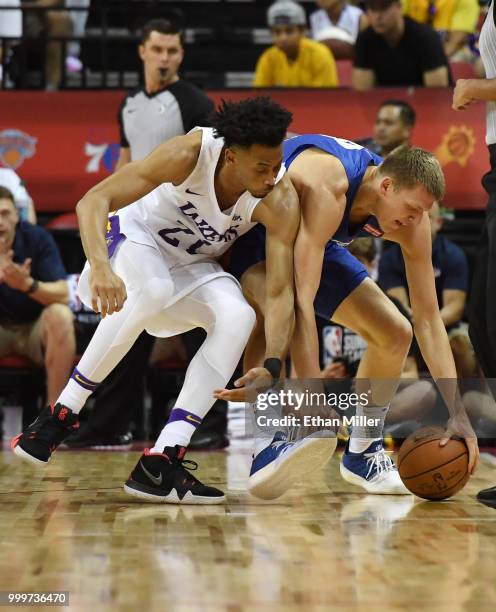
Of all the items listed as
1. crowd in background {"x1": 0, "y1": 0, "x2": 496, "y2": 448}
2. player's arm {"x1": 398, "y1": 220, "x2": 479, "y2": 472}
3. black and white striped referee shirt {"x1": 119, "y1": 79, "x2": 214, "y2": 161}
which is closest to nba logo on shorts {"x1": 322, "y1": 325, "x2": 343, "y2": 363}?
crowd in background {"x1": 0, "y1": 0, "x2": 496, "y2": 448}

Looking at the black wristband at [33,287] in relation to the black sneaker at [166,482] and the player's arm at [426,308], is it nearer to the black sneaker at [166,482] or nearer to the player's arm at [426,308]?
the black sneaker at [166,482]

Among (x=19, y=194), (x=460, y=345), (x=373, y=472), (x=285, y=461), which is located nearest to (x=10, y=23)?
(x=19, y=194)

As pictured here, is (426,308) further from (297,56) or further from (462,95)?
(297,56)

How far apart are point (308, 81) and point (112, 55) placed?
197 cm

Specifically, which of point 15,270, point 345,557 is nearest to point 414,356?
point 15,270

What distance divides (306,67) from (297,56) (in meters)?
0.10

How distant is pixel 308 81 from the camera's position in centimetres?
756

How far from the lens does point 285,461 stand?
351 cm

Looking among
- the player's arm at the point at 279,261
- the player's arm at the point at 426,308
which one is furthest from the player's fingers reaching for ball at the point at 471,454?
the player's arm at the point at 279,261

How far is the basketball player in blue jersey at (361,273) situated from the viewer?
3.74 meters

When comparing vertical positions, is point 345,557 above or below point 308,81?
below

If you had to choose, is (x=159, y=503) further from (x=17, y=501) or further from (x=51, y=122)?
(x=51, y=122)

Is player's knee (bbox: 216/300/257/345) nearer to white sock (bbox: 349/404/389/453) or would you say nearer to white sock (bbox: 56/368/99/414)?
white sock (bbox: 56/368/99/414)

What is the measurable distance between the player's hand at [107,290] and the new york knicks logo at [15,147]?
11.4 ft
